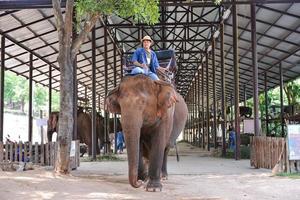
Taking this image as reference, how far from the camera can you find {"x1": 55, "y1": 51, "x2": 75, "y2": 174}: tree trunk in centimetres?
1046

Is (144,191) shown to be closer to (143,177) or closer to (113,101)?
(143,177)

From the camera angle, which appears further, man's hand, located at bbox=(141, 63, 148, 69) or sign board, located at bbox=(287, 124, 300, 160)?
sign board, located at bbox=(287, 124, 300, 160)

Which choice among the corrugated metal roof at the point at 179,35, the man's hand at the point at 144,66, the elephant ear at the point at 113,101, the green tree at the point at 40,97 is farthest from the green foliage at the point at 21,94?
the elephant ear at the point at 113,101

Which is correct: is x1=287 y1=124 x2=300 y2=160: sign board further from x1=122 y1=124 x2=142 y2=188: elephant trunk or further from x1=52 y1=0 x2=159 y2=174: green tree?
x1=122 y1=124 x2=142 y2=188: elephant trunk

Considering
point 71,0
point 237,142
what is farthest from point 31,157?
point 237,142

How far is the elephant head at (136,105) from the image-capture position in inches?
266

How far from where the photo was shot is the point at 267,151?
13.1 metres

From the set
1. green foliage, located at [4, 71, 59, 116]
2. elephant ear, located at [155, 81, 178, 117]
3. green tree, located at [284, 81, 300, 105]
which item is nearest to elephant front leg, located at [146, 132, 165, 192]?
elephant ear, located at [155, 81, 178, 117]

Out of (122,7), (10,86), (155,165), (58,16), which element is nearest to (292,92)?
(122,7)

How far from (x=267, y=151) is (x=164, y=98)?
671cm

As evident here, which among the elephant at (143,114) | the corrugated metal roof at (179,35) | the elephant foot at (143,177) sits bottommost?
the elephant foot at (143,177)

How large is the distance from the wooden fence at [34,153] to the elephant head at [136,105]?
5.82 m

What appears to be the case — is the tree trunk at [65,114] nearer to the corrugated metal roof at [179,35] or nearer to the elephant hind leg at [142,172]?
the elephant hind leg at [142,172]

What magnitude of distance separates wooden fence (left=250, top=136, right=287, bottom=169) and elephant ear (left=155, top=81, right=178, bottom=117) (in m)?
5.39
